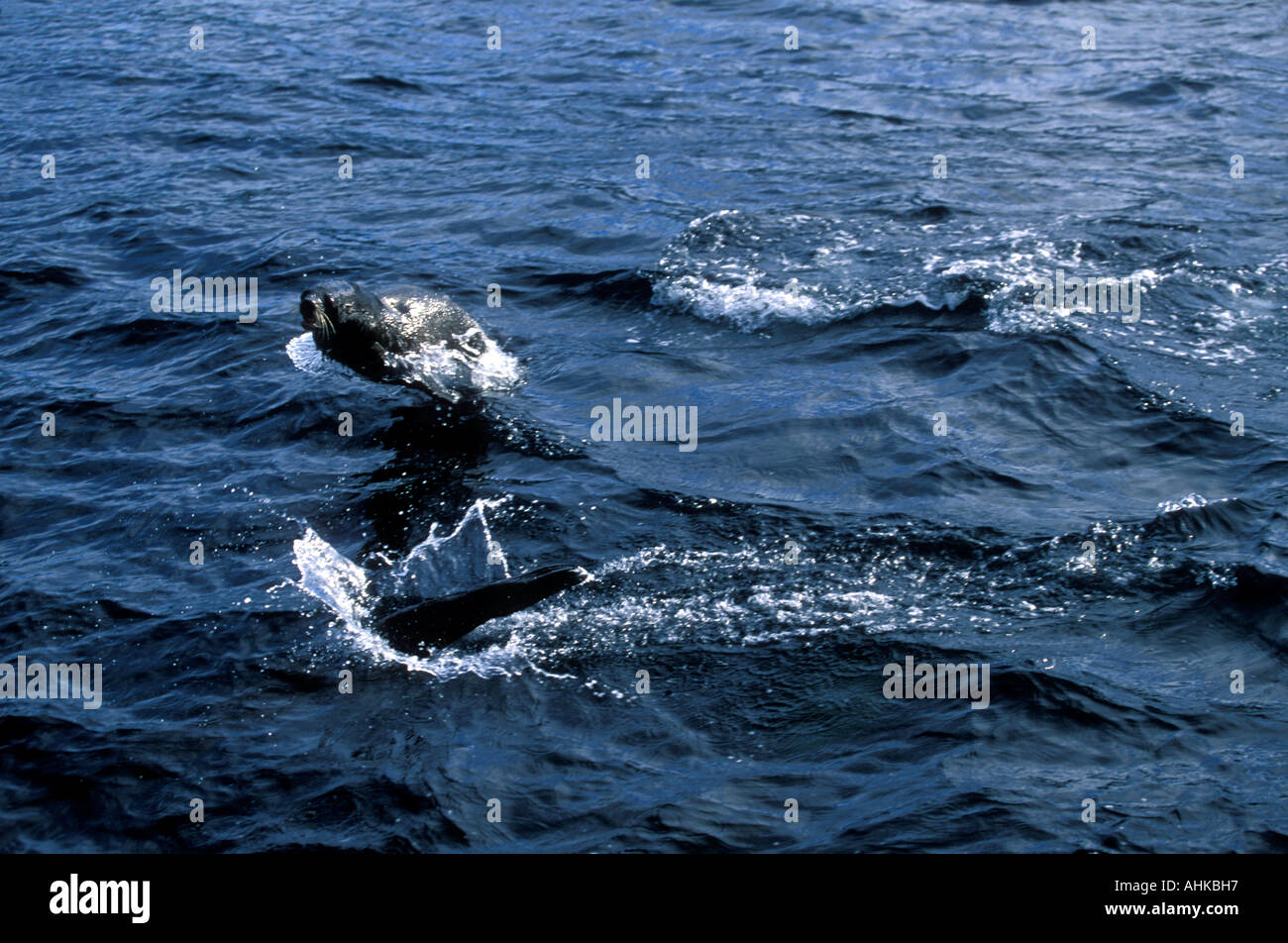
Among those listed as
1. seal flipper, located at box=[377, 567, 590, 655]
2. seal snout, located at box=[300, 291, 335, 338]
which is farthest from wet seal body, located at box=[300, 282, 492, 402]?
seal flipper, located at box=[377, 567, 590, 655]

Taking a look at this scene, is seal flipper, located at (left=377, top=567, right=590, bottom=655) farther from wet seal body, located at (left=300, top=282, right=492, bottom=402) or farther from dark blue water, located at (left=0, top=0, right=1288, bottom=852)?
wet seal body, located at (left=300, top=282, right=492, bottom=402)

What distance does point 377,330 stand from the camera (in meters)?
8.59

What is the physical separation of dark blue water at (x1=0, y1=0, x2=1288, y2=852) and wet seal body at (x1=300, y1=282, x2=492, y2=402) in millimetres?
437

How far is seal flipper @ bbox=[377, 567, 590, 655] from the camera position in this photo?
261 inches

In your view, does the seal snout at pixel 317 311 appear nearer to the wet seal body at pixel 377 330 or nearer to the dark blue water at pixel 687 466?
the wet seal body at pixel 377 330

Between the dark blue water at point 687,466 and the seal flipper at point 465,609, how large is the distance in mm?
122

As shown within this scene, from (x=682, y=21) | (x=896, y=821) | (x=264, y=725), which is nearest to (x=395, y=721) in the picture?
(x=264, y=725)

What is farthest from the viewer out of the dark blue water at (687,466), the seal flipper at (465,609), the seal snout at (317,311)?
the seal snout at (317,311)

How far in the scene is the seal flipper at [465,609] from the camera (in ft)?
21.7

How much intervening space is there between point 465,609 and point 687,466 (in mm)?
2090

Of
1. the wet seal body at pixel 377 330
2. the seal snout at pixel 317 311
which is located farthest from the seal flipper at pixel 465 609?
the seal snout at pixel 317 311

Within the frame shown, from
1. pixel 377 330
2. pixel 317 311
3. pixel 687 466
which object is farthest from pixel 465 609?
pixel 317 311

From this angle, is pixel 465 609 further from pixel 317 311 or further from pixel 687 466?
pixel 317 311

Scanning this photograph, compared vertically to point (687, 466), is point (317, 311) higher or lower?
higher
